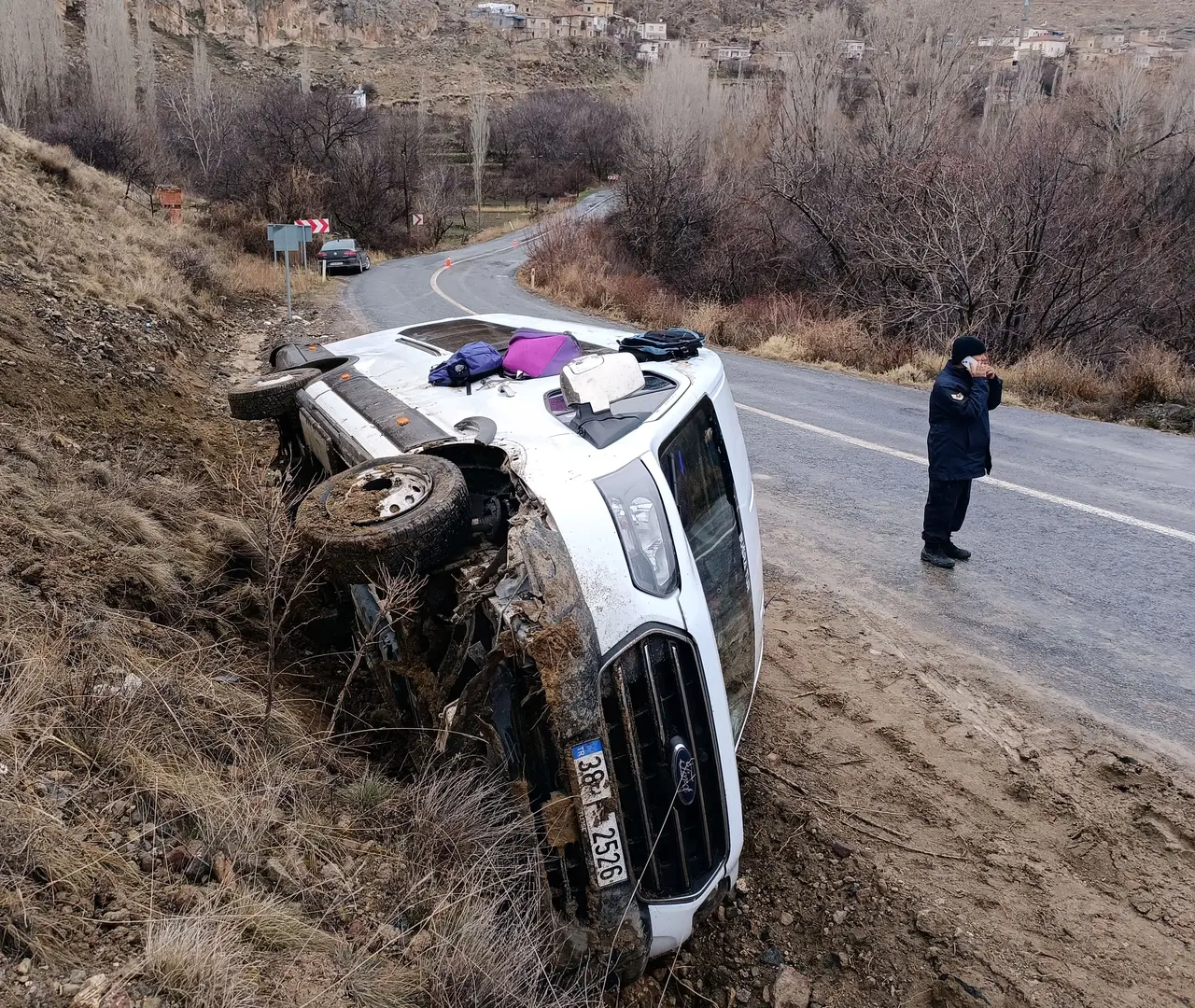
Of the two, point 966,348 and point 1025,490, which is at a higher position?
point 966,348

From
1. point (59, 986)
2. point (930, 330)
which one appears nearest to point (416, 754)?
point (59, 986)

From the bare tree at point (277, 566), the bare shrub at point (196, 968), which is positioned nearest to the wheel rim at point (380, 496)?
the bare tree at point (277, 566)

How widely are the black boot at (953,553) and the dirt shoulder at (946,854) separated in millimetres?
1334

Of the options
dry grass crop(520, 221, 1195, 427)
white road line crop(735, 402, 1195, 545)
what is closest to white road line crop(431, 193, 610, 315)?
dry grass crop(520, 221, 1195, 427)

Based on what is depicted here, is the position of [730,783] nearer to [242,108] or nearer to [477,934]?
[477,934]

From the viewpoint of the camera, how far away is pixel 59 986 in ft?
5.98

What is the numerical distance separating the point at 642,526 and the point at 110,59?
5085 centimetres

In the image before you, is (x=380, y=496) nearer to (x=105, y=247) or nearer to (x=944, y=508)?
(x=944, y=508)

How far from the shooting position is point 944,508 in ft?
18.8

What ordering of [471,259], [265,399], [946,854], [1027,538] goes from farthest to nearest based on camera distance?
[471,259] < [1027,538] < [265,399] < [946,854]

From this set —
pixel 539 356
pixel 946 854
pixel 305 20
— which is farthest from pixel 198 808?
pixel 305 20

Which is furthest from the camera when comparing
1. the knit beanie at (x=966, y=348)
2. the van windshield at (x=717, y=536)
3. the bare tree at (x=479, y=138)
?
the bare tree at (x=479, y=138)

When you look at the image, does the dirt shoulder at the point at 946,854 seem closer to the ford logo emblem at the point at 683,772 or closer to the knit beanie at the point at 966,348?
the ford logo emblem at the point at 683,772

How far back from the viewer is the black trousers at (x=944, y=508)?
5684 mm
